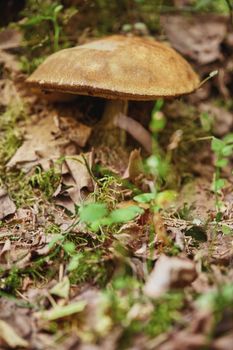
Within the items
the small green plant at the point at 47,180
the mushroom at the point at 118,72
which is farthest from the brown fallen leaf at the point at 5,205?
the mushroom at the point at 118,72

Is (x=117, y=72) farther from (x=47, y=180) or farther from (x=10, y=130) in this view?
(x=10, y=130)

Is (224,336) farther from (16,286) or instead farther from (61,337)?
(16,286)

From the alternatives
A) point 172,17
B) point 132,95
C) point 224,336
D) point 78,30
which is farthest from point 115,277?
point 172,17

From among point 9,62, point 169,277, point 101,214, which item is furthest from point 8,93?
point 169,277

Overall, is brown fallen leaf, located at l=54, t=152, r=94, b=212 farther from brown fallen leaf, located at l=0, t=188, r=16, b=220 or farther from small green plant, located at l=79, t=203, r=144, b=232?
small green plant, located at l=79, t=203, r=144, b=232

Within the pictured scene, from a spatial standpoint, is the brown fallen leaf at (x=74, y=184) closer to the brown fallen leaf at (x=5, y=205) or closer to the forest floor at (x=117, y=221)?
the forest floor at (x=117, y=221)

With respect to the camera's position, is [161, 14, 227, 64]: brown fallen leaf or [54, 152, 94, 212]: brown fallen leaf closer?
[54, 152, 94, 212]: brown fallen leaf

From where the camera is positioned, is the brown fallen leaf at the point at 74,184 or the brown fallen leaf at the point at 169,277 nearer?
the brown fallen leaf at the point at 169,277

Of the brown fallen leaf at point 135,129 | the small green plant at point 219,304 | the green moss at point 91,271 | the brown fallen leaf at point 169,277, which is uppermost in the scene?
the small green plant at point 219,304

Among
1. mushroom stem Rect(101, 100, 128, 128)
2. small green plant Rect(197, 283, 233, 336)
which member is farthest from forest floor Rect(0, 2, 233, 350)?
mushroom stem Rect(101, 100, 128, 128)
